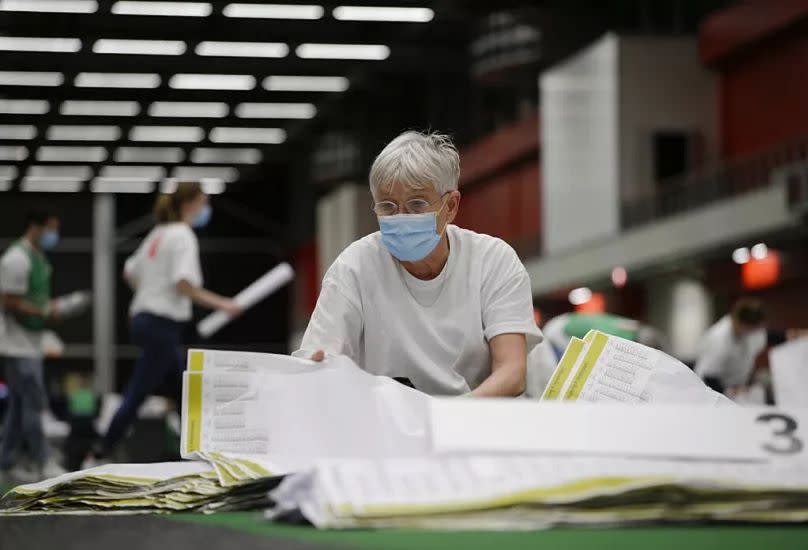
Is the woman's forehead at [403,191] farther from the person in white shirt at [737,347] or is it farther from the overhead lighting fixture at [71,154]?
the overhead lighting fixture at [71,154]

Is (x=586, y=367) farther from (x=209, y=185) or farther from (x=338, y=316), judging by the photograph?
(x=209, y=185)

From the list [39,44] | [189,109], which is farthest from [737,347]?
[189,109]

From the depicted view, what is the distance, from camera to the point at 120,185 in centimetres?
3506

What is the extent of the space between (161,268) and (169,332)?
13.6 inches

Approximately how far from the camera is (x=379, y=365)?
3852 millimetres

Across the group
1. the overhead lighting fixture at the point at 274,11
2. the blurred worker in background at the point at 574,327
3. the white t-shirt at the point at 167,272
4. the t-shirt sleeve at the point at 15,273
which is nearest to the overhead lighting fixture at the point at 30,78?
the overhead lighting fixture at the point at 274,11

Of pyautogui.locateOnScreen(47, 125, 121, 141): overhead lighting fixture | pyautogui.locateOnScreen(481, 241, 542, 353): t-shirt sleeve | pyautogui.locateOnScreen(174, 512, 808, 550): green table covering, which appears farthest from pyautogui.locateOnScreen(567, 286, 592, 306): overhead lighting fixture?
pyautogui.locateOnScreen(174, 512, 808, 550): green table covering

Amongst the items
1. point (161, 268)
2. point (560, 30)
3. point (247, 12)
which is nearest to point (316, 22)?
point (247, 12)

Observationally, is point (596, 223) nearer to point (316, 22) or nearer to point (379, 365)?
point (316, 22)

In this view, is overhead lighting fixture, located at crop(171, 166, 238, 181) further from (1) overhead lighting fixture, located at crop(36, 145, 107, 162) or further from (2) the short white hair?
(2) the short white hair

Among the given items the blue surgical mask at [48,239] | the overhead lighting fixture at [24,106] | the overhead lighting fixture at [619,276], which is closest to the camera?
the blue surgical mask at [48,239]

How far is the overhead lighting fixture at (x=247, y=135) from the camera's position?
29.9m

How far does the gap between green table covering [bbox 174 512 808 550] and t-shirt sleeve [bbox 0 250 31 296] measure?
21.1 ft

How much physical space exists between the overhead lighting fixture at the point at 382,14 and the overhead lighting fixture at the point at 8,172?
1321 centimetres
